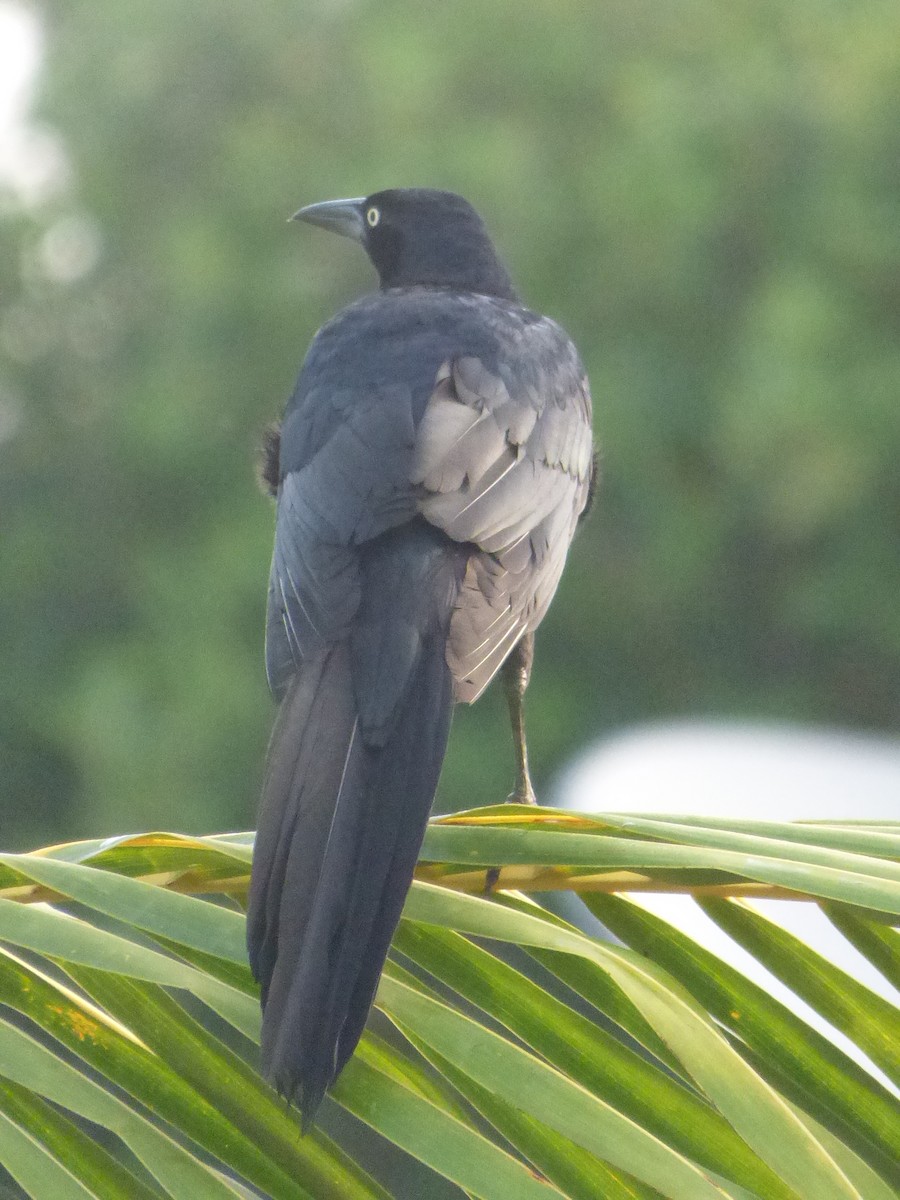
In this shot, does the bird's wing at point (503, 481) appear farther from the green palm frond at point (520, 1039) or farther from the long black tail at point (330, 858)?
the green palm frond at point (520, 1039)

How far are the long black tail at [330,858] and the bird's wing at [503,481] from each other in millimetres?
268

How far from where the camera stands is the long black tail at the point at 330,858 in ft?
5.34

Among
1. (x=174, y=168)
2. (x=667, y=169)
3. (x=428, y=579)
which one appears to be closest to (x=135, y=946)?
(x=428, y=579)

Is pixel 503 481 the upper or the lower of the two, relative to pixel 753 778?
lower

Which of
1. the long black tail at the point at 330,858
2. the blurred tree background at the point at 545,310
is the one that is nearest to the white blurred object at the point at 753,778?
the long black tail at the point at 330,858

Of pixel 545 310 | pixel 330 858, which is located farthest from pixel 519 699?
pixel 545 310

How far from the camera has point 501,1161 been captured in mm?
1477

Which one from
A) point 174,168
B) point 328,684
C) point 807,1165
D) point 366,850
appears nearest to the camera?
point 807,1165

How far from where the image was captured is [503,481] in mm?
3105

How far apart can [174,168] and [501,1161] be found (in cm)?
2505

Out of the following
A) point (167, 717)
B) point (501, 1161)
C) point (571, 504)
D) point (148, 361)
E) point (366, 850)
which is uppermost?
point (148, 361)

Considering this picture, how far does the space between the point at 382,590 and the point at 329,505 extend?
357mm

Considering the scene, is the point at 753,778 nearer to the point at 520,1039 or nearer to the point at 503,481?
the point at 503,481

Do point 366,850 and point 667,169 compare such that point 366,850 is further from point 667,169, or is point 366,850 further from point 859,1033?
point 667,169
